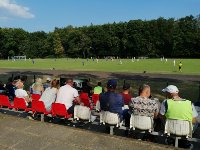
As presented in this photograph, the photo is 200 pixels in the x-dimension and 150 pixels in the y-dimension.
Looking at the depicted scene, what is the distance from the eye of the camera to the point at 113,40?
116 m

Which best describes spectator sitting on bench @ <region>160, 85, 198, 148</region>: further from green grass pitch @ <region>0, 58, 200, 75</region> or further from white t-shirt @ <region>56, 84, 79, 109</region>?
green grass pitch @ <region>0, 58, 200, 75</region>

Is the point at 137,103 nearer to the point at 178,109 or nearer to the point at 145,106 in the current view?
the point at 145,106

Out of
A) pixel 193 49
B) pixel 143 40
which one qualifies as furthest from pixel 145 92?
pixel 143 40

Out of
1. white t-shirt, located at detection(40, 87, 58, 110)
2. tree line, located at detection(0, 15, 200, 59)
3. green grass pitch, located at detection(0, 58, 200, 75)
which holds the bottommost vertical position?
green grass pitch, located at detection(0, 58, 200, 75)

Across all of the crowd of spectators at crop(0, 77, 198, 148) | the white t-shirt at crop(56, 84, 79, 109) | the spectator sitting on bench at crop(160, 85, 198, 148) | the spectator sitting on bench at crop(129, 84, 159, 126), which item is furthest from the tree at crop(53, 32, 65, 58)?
the spectator sitting on bench at crop(160, 85, 198, 148)

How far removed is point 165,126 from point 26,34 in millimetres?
139176

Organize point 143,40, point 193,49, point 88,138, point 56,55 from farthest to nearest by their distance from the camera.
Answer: point 56,55
point 143,40
point 193,49
point 88,138

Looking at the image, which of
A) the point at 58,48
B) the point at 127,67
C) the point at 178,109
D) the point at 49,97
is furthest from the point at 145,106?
the point at 58,48

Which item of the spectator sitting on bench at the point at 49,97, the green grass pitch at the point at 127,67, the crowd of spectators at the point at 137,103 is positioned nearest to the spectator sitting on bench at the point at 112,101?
the crowd of spectators at the point at 137,103

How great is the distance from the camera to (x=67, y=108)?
934cm

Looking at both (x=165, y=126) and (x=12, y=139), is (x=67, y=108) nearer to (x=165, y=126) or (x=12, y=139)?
(x=12, y=139)

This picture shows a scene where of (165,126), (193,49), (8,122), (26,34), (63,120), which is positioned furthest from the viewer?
(26,34)

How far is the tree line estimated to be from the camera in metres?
105

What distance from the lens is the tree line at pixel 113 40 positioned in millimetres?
104819
